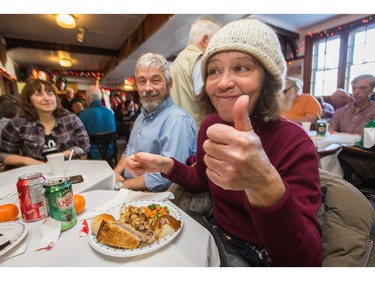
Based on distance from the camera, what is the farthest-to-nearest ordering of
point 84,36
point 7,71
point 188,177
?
point 84,36, point 7,71, point 188,177

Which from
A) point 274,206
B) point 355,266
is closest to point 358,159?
point 355,266

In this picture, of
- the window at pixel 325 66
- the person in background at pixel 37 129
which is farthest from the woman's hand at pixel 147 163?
the window at pixel 325 66

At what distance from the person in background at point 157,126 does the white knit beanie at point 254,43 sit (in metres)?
0.59

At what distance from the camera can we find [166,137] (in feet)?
3.72

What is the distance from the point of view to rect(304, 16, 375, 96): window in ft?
10.8

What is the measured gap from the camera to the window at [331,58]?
10.8 feet

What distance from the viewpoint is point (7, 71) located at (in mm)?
2656

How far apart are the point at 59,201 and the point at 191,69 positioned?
1205 mm

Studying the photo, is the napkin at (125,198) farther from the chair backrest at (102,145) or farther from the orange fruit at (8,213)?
the chair backrest at (102,145)

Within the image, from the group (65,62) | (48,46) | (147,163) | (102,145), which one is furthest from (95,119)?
(147,163)

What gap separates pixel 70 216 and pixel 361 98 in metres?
2.83

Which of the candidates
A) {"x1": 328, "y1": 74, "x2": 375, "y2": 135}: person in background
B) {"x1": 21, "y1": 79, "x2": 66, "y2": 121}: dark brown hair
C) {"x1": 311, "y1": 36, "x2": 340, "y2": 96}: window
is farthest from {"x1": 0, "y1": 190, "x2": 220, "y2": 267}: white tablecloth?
{"x1": 311, "y1": 36, "x2": 340, "y2": 96}: window

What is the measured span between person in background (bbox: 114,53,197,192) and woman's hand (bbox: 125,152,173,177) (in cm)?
23
